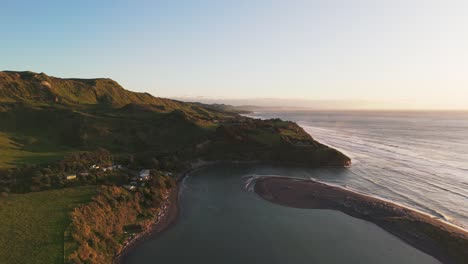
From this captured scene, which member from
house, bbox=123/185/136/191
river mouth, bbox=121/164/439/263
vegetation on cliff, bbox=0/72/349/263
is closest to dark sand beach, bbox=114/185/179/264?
river mouth, bbox=121/164/439/263

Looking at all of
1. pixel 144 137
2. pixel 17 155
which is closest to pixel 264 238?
pixel 17 155

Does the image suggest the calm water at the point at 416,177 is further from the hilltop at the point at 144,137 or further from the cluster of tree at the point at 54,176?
the cluster of tree at the point at 54,176

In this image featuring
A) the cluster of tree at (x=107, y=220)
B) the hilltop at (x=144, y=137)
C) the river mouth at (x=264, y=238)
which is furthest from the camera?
the hilltop at (x=144, y=137)

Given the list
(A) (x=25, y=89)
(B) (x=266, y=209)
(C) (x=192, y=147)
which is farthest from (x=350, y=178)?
(A) (x=25, y=89)

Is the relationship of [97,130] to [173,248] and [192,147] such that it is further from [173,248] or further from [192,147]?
[173,248]

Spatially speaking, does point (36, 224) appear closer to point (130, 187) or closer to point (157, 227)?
point (157, 227)

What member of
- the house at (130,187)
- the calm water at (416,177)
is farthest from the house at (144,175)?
the calm water at (416,177)
